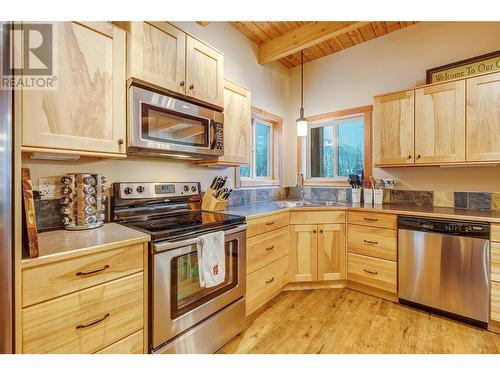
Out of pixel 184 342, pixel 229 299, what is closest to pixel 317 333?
pixel 229 299

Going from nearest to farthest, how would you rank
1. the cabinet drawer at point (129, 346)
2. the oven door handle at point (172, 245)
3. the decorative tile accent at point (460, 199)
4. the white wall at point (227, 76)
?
the cabinet drawer at point (129, 346)
the oven door handle at point (172, 245)
the white wall at point (227, 76)
the decorative tile accent at point (460, 199)

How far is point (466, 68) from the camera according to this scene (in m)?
2.29

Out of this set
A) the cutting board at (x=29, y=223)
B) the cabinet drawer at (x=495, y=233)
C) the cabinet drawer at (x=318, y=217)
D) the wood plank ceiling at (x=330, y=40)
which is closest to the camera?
the cutting board at (x=29, y=223)

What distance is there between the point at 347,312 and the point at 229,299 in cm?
111

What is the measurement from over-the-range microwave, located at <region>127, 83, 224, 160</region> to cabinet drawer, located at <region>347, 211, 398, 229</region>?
1.48 meters

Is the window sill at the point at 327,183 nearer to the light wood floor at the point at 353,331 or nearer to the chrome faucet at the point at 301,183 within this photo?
the chrome faucet at the point at 301,183

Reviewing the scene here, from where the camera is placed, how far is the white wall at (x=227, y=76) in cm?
155

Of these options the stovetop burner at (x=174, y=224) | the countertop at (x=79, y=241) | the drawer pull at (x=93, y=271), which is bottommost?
the drawer pull at (x=93, y=271)

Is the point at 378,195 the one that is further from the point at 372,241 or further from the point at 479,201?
the point at 479,201

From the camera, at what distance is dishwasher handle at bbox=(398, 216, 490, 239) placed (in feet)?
5.89

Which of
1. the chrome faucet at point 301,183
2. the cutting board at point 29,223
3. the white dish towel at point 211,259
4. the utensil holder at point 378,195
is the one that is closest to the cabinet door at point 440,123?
the utensil holder at point 378,195

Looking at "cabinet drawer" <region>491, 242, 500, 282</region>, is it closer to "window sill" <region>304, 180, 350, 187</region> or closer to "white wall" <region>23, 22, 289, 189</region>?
"window sill" <region>304, 180, 350, 187</region>

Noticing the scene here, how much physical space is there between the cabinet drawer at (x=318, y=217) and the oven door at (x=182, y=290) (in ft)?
2.95

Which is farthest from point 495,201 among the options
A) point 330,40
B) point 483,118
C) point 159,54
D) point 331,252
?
point 159,54
